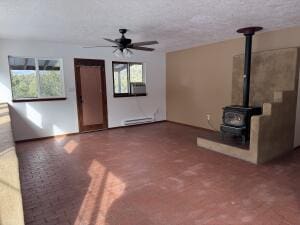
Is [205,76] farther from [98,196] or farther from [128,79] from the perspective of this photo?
[98,196]

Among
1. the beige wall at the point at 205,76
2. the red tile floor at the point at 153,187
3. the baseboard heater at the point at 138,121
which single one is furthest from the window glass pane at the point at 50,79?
the beige wall at the point at 205,76

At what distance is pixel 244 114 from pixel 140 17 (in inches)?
98.7

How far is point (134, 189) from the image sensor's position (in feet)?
8.79

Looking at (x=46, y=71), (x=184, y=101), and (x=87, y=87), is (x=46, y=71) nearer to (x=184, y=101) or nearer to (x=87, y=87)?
(x=87, y=87)

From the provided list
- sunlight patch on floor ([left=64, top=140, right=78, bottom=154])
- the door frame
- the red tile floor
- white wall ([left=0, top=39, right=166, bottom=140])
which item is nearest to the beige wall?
white wall ([left=0, top=39, right=166, bottom=140])

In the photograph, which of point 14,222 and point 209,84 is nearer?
point 14,222

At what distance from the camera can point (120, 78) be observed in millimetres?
6355

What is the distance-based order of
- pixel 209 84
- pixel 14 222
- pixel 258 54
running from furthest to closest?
pixel 209 84
pixel 258 54
pixel 14 222

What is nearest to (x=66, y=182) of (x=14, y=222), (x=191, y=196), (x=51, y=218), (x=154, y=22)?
(x=51, y=218)


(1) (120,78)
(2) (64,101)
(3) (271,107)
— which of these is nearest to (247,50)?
(3) (271,107)

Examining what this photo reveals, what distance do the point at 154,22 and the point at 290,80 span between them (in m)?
2.76

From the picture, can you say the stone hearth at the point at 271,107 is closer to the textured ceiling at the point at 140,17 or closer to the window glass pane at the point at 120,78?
the textured ceiling at the point at 140,17

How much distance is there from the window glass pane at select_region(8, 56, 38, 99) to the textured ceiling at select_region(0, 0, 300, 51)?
62 cm

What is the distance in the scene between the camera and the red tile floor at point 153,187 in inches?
84.0
